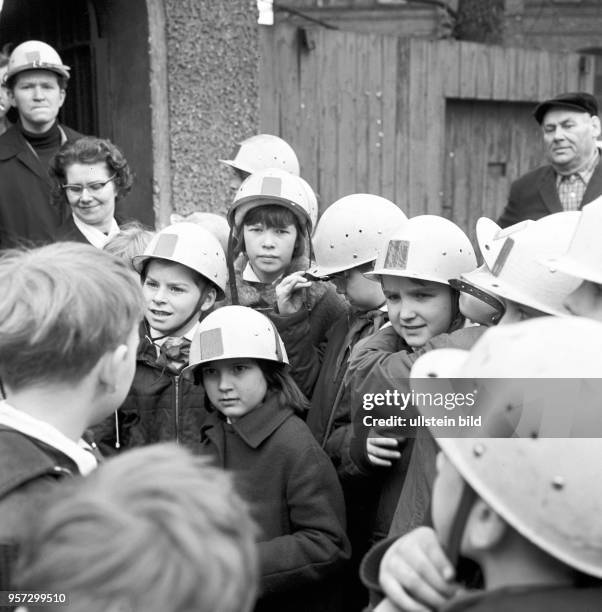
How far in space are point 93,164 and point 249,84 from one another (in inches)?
84.2

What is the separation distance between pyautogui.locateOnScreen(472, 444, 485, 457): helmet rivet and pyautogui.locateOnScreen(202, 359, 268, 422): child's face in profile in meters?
1.66

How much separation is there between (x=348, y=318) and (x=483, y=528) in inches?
84.3

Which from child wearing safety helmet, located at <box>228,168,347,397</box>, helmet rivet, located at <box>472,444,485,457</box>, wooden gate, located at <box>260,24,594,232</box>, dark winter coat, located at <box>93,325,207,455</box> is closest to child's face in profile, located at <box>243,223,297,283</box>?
child wearing safety helmet, located at <box>228,168,347,397</box>

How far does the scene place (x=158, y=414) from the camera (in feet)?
11.6

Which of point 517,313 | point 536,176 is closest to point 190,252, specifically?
point 517,313

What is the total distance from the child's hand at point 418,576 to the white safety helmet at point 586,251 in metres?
0.96

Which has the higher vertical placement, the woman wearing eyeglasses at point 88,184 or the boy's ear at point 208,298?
the woman wearing eyeglasses at point 88,184

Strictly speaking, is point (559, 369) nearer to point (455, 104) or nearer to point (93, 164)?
point (93, 164)

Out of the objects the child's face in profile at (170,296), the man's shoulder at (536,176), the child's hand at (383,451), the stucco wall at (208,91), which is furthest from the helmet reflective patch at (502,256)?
the stucco wall at (208,91)

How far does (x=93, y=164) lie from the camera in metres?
4.69

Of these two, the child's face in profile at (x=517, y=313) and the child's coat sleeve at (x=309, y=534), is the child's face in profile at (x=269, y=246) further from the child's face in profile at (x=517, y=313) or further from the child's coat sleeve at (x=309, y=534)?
the child's face in profile at (x=517, y=313)

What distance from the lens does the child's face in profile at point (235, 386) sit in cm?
327

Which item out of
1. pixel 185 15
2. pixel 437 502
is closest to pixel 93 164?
pixel 185 15

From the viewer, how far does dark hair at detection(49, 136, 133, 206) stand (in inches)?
185
